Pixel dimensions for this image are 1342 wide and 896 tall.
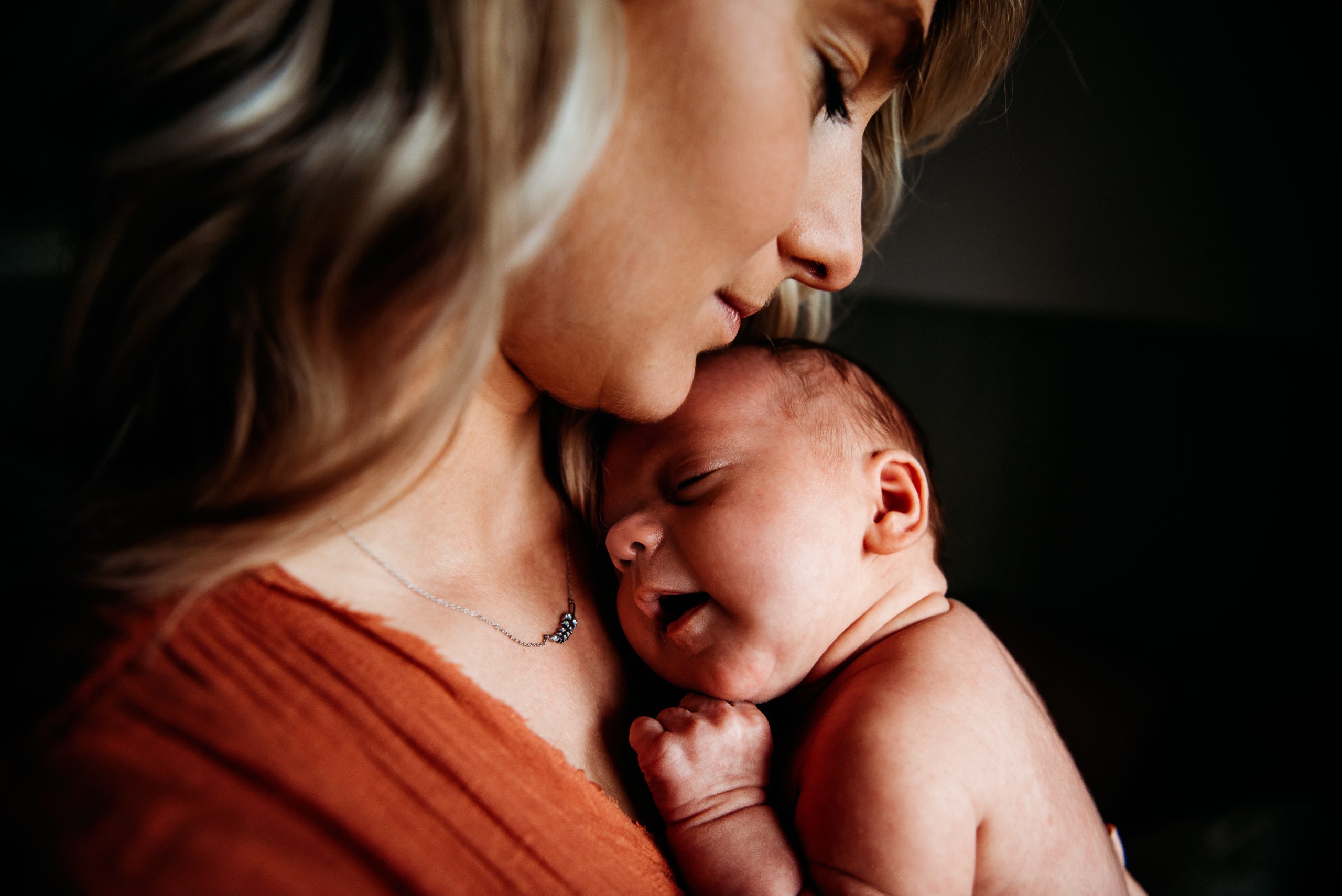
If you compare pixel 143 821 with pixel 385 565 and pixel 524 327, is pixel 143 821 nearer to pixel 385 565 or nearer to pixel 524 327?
pixel 385 565

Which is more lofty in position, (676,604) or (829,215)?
(829,215)

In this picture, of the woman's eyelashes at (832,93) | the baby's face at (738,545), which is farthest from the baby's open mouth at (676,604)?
the woman's eyelashes at (832,93)

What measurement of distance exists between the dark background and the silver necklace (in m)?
0.83

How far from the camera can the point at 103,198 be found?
57 cm

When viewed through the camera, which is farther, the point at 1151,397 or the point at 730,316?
the point at 1151,397

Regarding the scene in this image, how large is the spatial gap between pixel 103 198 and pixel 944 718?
743 mm

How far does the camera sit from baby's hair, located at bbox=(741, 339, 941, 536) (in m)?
0.85

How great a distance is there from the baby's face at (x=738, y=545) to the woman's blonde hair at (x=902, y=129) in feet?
0.22

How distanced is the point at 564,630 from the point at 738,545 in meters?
0.18

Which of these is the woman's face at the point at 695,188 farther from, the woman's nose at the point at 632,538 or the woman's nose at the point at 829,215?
the woman's nose at the point at 632,538

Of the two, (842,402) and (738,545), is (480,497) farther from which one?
(842,402)

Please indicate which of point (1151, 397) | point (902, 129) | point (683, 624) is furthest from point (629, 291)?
point (1151, 397)

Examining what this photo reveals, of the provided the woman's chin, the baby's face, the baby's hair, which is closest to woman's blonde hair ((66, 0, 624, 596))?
the woman's chin

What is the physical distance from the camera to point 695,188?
0.62 metres
